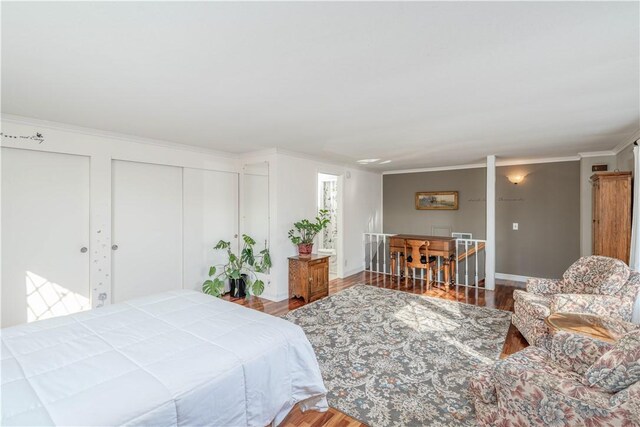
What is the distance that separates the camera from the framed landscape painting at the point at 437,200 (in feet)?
20.9

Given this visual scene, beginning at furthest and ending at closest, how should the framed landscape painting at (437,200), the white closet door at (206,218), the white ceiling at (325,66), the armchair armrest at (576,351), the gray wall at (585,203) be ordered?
the framed landscape painting at (437,200), the gray wall at (585,203), the white closet door at (206,218), the armchair armrest at (576,351), the white ceiling at (325,66)

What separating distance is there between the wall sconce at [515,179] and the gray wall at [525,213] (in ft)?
0.21

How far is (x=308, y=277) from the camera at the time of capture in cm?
437

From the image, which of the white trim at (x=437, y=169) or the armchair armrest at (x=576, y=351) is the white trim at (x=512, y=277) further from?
the armchair armrest at (x=576, y=351)

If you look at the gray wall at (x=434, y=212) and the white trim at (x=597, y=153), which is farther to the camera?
the gray wall at (x=434, y=212)

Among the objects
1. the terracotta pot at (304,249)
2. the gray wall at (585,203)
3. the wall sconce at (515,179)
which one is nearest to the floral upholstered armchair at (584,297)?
the gray wall at (585,203)

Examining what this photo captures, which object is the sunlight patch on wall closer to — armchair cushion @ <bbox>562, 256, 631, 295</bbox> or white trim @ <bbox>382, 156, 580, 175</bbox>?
armchair cushion @ <bbox>562, 256, 631, 295</bbox>

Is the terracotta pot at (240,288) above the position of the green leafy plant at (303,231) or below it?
below

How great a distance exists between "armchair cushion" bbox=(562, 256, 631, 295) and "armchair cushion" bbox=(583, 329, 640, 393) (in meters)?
1.79

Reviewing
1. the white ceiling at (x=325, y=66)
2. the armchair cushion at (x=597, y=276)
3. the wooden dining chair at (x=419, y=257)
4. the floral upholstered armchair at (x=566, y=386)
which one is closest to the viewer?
the floral upholstered armchair at (x=566, y=386)

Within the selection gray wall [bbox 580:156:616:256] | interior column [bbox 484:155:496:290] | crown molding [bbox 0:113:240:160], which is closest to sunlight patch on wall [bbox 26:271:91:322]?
crown molding [bbox 0:113:240:160]

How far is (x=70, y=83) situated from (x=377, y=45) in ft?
7.27

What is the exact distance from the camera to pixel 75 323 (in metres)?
1.90

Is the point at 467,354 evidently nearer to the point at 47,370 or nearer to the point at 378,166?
the point at 47,370
